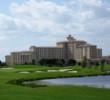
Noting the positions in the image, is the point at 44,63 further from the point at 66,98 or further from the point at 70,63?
the point at 66,98

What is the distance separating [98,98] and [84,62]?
2636 inches

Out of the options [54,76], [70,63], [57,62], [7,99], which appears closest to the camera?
[7,99]

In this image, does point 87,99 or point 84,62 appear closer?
point 87,99

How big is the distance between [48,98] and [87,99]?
3116 mm

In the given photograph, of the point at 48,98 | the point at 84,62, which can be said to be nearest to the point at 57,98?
the point at 48,98

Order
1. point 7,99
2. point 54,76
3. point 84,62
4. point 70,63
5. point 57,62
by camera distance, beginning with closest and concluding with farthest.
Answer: point 7,99 → point 54,76 → point 84,62 → point 57,62 → point 70,63

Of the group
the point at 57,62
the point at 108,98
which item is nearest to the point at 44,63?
the point at 57,62

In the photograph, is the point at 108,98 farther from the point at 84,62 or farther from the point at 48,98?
the point at 84,62

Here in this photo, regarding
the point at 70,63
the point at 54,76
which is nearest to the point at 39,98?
the point at 54,76

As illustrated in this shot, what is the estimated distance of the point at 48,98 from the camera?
1995 cm

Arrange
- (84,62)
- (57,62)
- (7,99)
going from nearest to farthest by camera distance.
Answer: (7,99) < (84,62) < (57,62)

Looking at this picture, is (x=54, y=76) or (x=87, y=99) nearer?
(x=87, y=99)

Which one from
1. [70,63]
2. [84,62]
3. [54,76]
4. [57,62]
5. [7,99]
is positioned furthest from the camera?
[70,63]

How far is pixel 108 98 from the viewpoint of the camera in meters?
20.6
